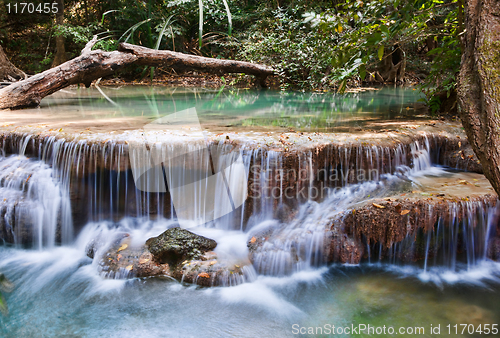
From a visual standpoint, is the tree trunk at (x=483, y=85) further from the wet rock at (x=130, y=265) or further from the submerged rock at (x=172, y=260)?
the wet rock at (x=130, y=265)

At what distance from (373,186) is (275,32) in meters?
11.8

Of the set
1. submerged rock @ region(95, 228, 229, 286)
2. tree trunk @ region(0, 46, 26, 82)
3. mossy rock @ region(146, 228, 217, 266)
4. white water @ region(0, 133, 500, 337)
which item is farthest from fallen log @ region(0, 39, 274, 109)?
mossy rock @ region(146, 228, 217, 266)

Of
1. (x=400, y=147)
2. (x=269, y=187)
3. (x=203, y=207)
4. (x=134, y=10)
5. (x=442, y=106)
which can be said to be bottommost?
(x=203, y=207)

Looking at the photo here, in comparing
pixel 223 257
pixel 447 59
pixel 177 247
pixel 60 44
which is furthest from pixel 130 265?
pixel 60 44

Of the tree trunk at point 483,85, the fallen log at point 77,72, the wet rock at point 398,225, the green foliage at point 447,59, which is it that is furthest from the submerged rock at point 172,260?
the fallen log at point 77,72

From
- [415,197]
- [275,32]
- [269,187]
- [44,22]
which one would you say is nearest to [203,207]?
[269,187]

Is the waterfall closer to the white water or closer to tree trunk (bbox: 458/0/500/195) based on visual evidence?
the white water

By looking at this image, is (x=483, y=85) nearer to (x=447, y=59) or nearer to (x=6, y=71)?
(x=447, y=59)

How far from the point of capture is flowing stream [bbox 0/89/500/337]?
142 inches

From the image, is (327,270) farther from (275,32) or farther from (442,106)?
(275,32)

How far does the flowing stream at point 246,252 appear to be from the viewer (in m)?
3.61

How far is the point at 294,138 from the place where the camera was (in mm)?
5254

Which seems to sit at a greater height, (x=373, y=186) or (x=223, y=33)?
(x=223, y=33)

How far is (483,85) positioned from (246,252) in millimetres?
3103
